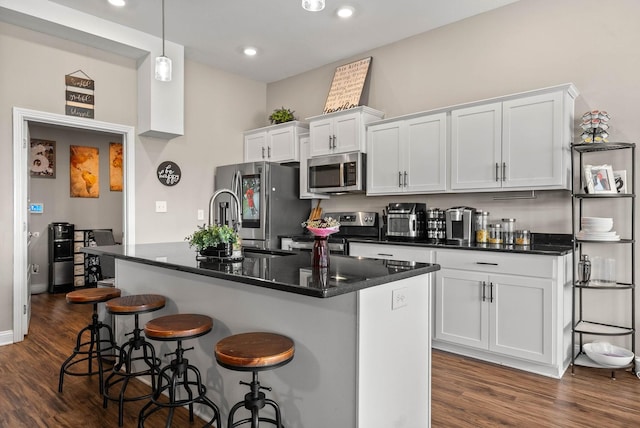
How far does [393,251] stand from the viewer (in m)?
3.72

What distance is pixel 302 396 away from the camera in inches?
73.0

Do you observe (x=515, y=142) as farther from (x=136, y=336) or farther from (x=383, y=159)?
(x=136, y=336)

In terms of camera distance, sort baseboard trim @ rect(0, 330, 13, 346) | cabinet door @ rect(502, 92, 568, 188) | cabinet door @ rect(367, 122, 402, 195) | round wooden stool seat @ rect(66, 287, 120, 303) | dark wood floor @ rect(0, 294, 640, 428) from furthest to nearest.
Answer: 1. cabinet door @ rect(367, 122, 402, 195)
2. baseboard trim @ rect(0, 330, 13, 346)
3. cabinet door @ rect(502, 92, 568, 188)
4. round wooden stool seat @ rect(66, 287, 120, 303)
5. dark wood floor @ rect(0, 294, 640, 428)

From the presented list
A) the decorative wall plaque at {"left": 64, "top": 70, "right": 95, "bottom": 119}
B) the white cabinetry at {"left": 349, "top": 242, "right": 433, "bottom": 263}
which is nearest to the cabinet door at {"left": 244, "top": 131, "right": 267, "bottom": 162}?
the decorative wall plaque at {"left": 64, "top": 70, "right": 95, "bottom": 119}

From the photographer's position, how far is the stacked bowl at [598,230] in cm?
294

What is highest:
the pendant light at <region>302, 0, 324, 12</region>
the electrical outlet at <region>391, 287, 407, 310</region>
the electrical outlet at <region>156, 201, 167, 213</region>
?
the pendant light at <region>302, 0, 324, 12</region>

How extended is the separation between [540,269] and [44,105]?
4601 millimetres

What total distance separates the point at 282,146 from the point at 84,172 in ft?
12.2

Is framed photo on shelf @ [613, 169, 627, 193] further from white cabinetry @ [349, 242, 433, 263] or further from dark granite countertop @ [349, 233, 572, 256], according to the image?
white cabinetry @ [349, 242, 433, 263]

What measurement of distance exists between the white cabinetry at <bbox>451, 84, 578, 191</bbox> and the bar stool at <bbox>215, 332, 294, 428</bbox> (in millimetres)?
2450

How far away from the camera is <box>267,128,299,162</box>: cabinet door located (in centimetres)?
502

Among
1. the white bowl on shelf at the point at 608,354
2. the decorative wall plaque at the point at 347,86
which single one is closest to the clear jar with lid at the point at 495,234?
the white bowl on shelf at the point at 608,354

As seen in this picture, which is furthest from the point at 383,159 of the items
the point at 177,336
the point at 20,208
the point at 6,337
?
the point at 6,337

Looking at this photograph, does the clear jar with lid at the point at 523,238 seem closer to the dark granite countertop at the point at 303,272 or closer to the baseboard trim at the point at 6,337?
the dark granite countertop at the point at 303,272
